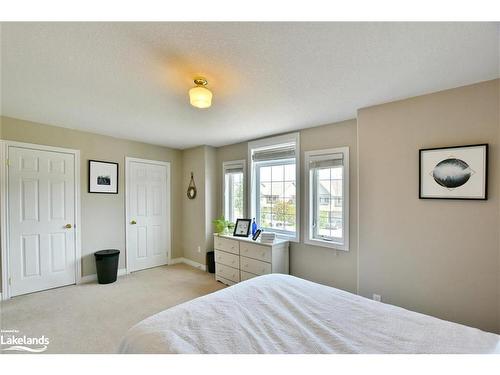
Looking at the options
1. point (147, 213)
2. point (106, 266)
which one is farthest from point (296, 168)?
point (106, 266)

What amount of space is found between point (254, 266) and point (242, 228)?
70 cm

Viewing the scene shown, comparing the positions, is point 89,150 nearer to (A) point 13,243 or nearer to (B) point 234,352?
(A) point 13,243

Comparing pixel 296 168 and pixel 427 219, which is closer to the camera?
pixel 427 219

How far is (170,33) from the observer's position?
133cm

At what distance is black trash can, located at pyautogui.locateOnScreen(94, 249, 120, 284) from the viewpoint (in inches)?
138

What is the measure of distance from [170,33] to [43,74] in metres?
1.29

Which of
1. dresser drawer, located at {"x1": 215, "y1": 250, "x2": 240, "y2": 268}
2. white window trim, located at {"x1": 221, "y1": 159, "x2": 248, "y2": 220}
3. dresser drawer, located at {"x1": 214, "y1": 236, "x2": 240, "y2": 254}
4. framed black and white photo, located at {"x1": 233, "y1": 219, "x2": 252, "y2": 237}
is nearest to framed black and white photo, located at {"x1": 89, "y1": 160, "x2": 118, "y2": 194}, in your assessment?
white window trim, located at {"x1": 221, "y1": 159, "x2": 248, "y2": 220}

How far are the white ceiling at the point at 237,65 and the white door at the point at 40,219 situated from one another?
80 cm

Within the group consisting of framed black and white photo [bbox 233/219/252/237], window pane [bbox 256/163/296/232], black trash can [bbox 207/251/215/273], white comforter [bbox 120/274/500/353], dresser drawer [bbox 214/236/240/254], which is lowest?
black trash can [bbox 207/251/215/273]

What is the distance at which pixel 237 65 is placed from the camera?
167 centimetres

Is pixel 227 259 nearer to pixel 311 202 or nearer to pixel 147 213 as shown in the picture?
pixel 311 202

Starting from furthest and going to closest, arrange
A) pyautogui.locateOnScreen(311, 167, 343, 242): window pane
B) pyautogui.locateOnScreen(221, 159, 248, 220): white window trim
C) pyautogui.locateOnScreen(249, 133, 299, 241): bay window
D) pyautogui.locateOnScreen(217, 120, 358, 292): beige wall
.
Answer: pyautogui.locateOnScreen(221, 159, 248, 220): white window trim < pyautogui.locateOnScreen(249, 133, 299, 241): bay window < pyautogui.locateOnScreen(311, 167, 343, 242): window pane < pyautogui.locateOnScreen(217, 120, 358, 292): beige wall

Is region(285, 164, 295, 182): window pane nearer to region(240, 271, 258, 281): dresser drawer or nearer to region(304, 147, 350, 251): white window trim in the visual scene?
region(304, 147, 350, 251): white window trim

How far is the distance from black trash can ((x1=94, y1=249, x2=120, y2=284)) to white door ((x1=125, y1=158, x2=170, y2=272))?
458mm
